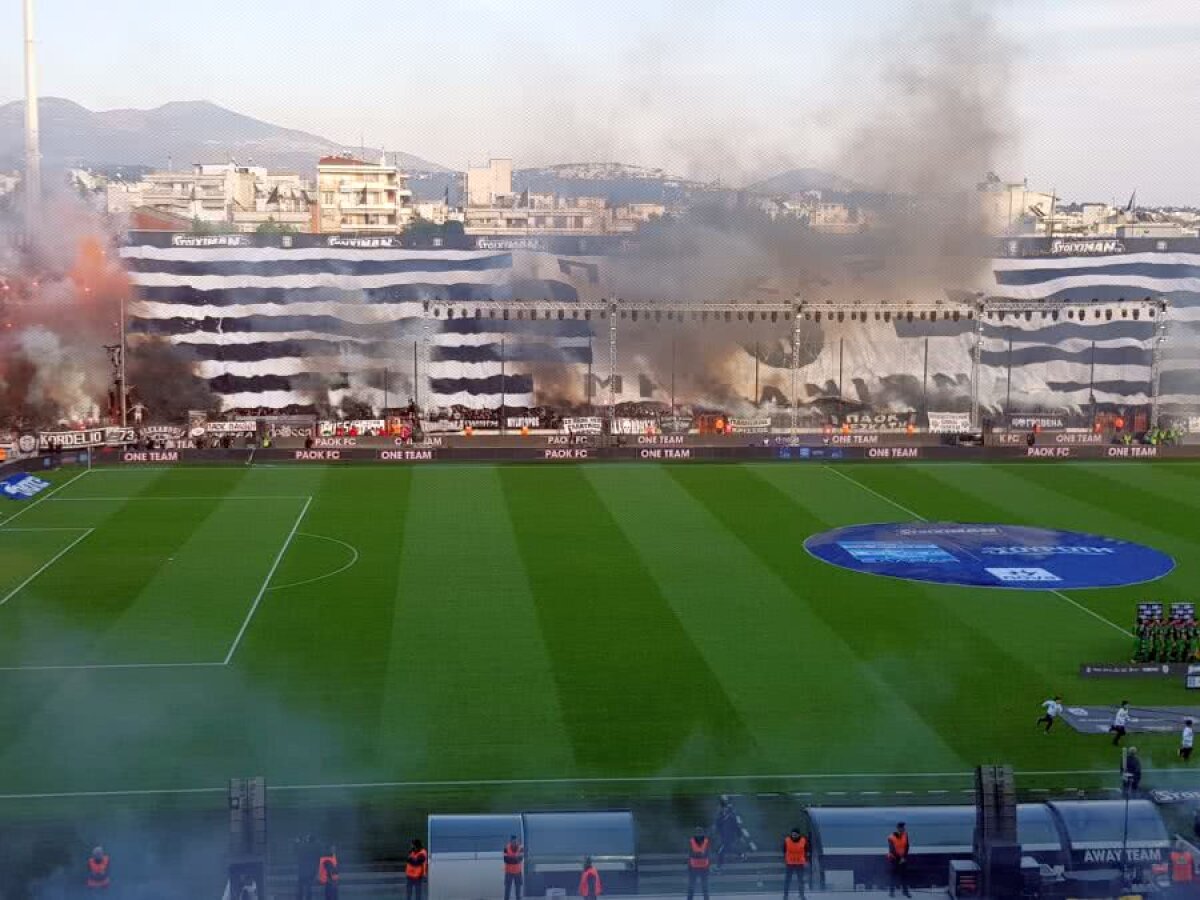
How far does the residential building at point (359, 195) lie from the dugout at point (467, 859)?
13485cm

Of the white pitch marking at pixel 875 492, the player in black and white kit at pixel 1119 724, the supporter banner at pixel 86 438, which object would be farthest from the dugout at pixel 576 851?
the supporter banner at pixel 86 438

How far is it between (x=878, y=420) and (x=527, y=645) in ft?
170

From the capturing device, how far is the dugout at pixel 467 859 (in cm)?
1959

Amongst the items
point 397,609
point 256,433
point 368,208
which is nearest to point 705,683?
point 397,609

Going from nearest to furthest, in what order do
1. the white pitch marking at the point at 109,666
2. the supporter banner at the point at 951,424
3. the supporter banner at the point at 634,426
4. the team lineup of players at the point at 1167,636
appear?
the white pitch marking at the point at 109,666 < the team lineup of players at the point at 1167,636 < the supporter banner at the point at 951,424 < the supporter banner at the point at 634,426

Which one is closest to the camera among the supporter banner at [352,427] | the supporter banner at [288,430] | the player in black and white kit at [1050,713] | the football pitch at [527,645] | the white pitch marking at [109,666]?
the football pitch at [527,645]

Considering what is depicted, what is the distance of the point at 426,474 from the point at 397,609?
22.4 meters

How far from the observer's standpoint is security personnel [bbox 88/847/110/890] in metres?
19.2

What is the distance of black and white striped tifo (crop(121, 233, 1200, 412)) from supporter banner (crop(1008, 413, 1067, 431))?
4922 mm

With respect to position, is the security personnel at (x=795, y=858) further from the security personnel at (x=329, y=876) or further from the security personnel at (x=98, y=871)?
the security personnel at (x=98, y=871)

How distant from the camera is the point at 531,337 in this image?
85.5m

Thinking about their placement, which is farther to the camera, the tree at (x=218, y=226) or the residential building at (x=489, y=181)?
the residential building at (x=489, y=181)

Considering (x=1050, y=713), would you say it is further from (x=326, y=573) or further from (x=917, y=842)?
(x=326, y=573)

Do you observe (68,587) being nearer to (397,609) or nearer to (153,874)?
(397,609)
